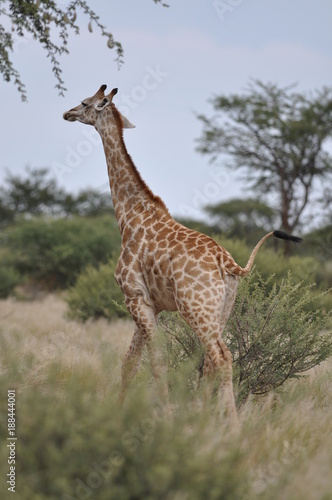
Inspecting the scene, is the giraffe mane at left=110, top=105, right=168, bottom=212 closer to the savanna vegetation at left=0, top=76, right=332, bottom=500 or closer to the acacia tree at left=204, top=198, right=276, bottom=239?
the savanna vegetation at left=0, top=76, right=332, bottom=500

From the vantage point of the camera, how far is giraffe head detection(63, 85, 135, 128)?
574 centimetres

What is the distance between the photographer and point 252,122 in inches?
1022

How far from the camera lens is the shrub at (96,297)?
13.8 metres

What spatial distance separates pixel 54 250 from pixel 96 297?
840 centimetres

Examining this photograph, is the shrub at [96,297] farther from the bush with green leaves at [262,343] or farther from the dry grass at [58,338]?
the bush with green leaves at [262,343]

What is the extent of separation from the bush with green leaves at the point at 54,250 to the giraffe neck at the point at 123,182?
652 inches

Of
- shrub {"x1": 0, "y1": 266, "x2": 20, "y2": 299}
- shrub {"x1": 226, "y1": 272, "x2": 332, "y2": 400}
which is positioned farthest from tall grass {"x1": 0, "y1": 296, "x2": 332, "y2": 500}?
shrub {"x1": 0, "y1": 266, "x2": 20, "y2": 299}

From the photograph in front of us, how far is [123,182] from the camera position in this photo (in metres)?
5.68

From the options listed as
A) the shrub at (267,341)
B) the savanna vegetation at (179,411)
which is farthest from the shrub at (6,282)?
the shrub at (267,341)

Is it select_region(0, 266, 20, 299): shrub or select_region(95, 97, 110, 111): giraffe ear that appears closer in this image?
select_region(95, 97, 110, 111): giraffe ear

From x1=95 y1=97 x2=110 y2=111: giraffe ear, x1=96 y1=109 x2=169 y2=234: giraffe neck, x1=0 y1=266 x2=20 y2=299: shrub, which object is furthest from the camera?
x1=0 y1=266 x2=20 y2=299: shrub

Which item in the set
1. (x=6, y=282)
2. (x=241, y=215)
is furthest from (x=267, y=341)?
(x=241, y=215)

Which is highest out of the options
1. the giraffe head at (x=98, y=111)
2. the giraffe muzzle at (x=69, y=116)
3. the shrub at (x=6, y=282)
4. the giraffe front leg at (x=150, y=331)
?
the giraffe head at (x=98, y=111)

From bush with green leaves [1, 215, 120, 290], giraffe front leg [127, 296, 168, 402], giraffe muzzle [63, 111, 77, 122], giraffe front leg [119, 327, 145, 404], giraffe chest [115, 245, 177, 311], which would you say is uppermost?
giraffe muzzle [63, 111, 77, 122]
